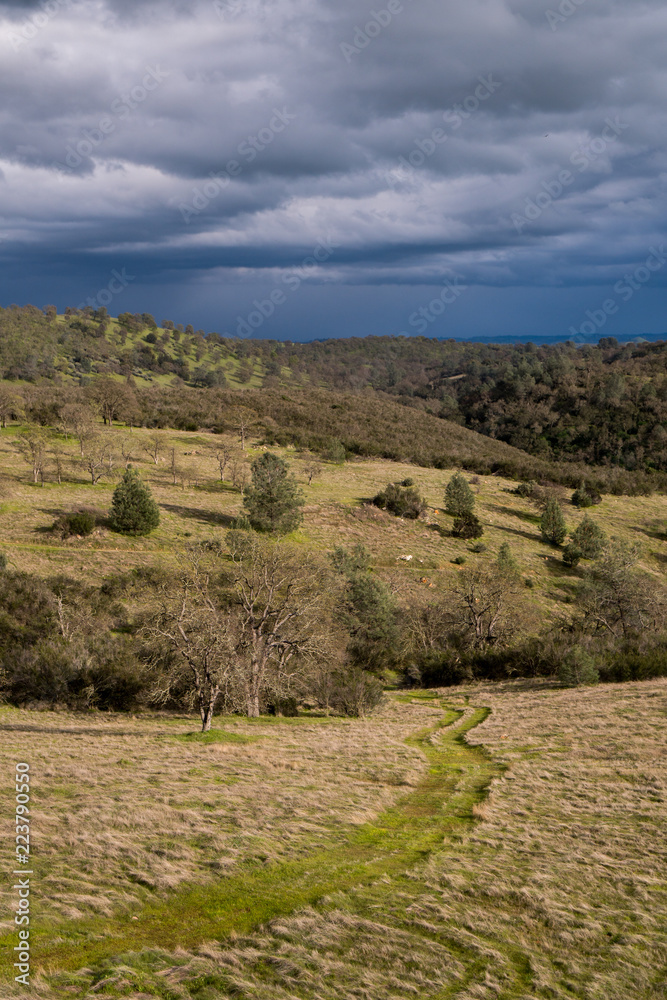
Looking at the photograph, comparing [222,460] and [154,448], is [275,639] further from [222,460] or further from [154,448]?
[154,448]

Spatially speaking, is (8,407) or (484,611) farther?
(8,407)

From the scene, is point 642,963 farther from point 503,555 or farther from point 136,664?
point 503,555

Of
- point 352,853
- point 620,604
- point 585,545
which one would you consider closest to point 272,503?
point 620,604

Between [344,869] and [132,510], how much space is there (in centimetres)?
3821

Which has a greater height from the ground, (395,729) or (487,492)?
(487,492)

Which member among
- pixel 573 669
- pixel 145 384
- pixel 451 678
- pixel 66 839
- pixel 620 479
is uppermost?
pixel 145 384

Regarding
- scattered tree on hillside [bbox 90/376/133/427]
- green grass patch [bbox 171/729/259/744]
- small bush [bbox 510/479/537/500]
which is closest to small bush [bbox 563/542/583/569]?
small bush [bbox 510/479/537/500]

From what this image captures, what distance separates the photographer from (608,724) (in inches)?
842

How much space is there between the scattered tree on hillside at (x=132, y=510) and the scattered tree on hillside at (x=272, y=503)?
25.2 ft

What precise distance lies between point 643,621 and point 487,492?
34.6 metres

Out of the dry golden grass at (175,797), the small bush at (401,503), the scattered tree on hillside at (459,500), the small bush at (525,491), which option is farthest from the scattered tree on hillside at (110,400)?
the dry golden grass at (175,797)

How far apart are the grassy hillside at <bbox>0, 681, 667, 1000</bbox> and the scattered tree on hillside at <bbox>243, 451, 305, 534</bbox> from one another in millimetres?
29361

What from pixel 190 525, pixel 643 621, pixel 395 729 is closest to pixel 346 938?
pixel 395 729

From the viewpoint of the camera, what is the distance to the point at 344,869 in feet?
34.3
